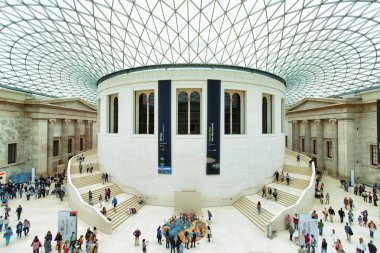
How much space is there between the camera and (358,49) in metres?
30.0

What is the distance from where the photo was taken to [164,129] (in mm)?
20922

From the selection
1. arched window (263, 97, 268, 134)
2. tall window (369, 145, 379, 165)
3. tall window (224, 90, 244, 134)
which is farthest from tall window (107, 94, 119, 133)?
tall window (369, 145, 379, 165)

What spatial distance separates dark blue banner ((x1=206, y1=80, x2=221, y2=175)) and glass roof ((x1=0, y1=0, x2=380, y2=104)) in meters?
7.78

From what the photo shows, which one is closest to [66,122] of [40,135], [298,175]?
[40,135]

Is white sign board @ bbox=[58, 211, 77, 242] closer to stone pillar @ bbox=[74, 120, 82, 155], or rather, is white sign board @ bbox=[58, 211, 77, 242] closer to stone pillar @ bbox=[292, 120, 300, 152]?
stone pillar @ bbox=[74, 120, 82, 155]

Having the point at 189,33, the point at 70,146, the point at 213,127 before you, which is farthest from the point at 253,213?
the point at 70,146

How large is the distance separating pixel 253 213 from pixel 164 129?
37.7 feet

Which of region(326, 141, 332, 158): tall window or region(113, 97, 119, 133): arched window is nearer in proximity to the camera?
region(113, 97, 119, 133): arched window

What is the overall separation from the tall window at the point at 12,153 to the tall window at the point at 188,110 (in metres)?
25.5

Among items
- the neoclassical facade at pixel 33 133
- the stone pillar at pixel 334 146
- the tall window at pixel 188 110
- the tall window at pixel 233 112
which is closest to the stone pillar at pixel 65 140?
the neoclassical facade at pixel 33 133

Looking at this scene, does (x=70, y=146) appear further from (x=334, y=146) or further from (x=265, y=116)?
(x=334, y=146)

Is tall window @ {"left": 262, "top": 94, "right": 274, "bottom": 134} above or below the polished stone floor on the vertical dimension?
above

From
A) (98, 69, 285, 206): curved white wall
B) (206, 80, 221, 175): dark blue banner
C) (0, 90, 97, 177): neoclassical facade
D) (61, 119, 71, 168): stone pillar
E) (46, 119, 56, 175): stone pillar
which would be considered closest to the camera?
(206, 80, 221, 175): dark blue banner

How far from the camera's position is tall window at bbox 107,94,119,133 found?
25844 mm
